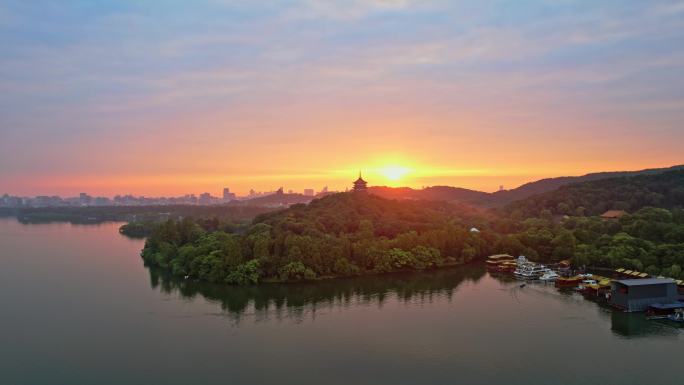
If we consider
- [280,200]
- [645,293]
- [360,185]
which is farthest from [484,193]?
[645,293]

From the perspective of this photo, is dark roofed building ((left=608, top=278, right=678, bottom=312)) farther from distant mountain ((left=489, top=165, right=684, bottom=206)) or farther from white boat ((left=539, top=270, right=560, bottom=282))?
distant mountain ((left=489, top=165, right=684, bottom=206))

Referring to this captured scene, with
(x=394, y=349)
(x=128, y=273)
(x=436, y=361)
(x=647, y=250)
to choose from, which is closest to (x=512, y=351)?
(x=436, y=361)

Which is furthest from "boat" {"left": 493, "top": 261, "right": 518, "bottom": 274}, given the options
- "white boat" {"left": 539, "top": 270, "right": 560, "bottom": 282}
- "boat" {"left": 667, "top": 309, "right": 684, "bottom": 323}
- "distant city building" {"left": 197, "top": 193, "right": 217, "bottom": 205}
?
"distant city building" {"left": 197, "top": 193, "right": 217, "bottom": 205}

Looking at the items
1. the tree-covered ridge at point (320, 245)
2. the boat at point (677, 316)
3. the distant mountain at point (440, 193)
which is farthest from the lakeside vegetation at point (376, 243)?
the distant mountain at point (440, 193)

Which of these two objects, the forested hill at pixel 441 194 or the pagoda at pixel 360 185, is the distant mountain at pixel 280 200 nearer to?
the forested hill at pixel 441 194

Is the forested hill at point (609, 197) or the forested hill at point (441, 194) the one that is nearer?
the forested hill at point (609, 197)

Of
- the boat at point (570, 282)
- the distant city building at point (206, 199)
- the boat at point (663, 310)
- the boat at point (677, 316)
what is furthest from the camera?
the distant city building at point (206, 199)

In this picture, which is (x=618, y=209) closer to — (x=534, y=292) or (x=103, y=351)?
(x=534, y=292)
